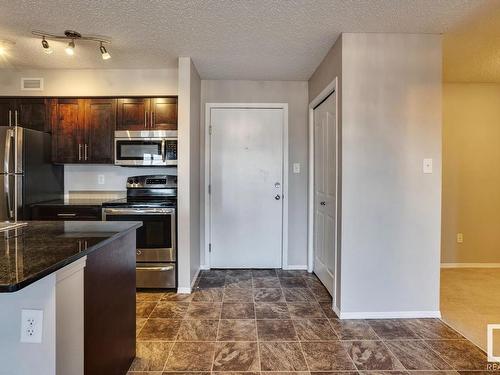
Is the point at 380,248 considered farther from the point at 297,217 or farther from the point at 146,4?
the point at 146,4

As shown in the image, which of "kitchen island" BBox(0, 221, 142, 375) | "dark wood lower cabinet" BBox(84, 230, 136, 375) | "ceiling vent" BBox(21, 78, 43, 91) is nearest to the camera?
"kitchen island" BBox(0, 221, 142, 375)

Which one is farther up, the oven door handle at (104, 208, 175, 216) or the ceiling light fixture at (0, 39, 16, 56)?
the ceiling light fixture at (0, 39, 16, 56)

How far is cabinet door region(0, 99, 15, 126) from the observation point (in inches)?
134

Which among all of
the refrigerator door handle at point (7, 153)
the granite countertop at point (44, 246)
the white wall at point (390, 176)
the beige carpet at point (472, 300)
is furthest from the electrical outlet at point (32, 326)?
the beige carpet at point (472, 300)

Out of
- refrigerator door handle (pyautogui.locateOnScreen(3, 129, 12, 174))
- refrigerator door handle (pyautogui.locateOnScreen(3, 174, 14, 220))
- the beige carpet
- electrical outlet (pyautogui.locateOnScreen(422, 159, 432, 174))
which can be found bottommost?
the beige carpet

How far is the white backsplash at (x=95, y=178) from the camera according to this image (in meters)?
3.68

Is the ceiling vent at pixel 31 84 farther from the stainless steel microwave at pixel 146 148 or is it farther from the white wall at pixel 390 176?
the white wall at pixel 390 176

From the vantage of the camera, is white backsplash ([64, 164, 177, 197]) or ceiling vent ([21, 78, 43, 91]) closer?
ceiling vent ([21, 78, 43, 91])

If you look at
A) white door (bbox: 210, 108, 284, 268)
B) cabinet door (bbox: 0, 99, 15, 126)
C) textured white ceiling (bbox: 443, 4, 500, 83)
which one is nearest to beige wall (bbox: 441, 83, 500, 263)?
textured white ceiling (bbox: 443, 4, 500, 83)

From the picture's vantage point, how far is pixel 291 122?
3.76 meters

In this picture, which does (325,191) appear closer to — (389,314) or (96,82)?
(389,314)

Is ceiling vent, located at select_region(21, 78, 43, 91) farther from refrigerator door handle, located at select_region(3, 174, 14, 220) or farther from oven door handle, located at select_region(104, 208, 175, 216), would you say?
oven door handle, located at select_region(104, 208, 175, 216)

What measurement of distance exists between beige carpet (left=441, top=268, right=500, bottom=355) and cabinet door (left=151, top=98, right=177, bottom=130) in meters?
3.24

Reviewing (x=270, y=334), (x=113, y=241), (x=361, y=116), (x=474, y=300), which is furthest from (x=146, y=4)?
(x=474, y=300)
